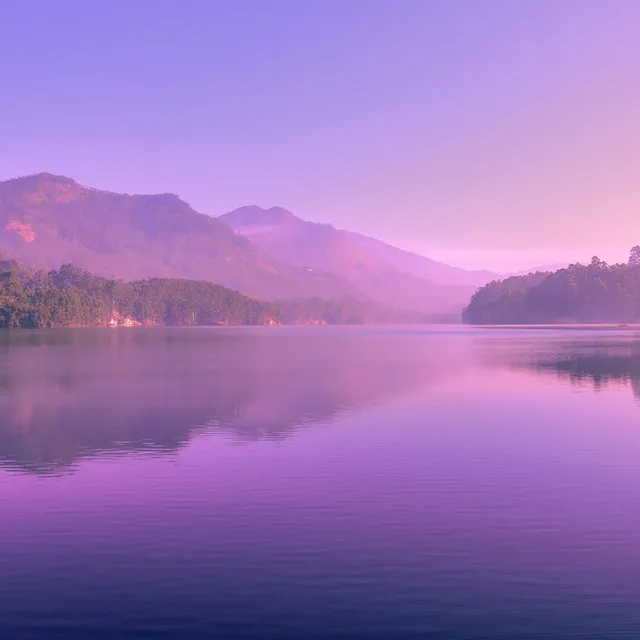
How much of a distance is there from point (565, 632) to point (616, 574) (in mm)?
3544

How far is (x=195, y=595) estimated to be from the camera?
51.3 ft

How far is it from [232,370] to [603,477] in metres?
56.2

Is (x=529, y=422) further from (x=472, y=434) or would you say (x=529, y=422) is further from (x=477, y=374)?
(x=477, y=374)

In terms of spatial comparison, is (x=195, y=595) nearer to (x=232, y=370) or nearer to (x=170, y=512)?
(x=170, y=512)

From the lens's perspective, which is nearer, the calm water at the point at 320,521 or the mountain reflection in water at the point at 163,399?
the calm water at the point at 320,521

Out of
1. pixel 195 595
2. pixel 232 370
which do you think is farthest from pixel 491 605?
pixel 232 370

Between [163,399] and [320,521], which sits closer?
[320,521]

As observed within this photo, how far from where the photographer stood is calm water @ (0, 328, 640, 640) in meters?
14.8

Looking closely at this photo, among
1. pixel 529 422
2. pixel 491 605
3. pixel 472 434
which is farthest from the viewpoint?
pixel 529 422

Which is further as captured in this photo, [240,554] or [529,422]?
[529,422]

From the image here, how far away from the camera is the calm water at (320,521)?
14.8m

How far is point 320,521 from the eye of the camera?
69.8 ft

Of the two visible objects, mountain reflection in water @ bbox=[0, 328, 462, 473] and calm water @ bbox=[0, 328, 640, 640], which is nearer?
calm water @ bbox=[0, 328, 640, 640]

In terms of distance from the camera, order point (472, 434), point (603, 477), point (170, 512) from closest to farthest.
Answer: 1. point (170, 512)
2. point (603, 477)
3. point (472, 434)
